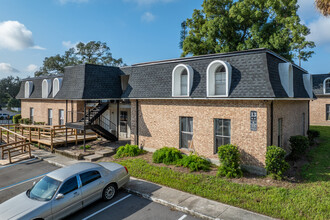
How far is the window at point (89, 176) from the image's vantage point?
752 centimetres

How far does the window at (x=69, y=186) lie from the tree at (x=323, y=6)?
13.6 metres

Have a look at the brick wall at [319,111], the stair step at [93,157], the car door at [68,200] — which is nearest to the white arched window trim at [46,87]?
the stair step at [93,157]

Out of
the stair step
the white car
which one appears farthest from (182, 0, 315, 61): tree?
the white car

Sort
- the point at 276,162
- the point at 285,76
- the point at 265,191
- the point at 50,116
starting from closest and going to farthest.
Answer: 1. the point at 265,191
2. the point at 276,162
3. the point at 285,76
4. the point at 50,116

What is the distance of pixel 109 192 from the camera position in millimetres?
8258

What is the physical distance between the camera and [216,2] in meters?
27.0

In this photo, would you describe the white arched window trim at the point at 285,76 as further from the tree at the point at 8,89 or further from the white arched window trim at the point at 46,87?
the tree at the point at 8,89

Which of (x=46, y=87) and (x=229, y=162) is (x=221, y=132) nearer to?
(x=229, y=162)

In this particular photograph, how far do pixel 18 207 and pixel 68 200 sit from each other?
4.44 feet

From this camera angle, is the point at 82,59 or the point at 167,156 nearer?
the point at 167,156

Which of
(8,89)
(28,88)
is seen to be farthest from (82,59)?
(8,89)

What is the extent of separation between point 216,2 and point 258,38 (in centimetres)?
776

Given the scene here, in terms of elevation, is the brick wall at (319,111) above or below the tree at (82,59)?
below

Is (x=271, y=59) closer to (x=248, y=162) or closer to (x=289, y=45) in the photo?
(x=248, y=162)
